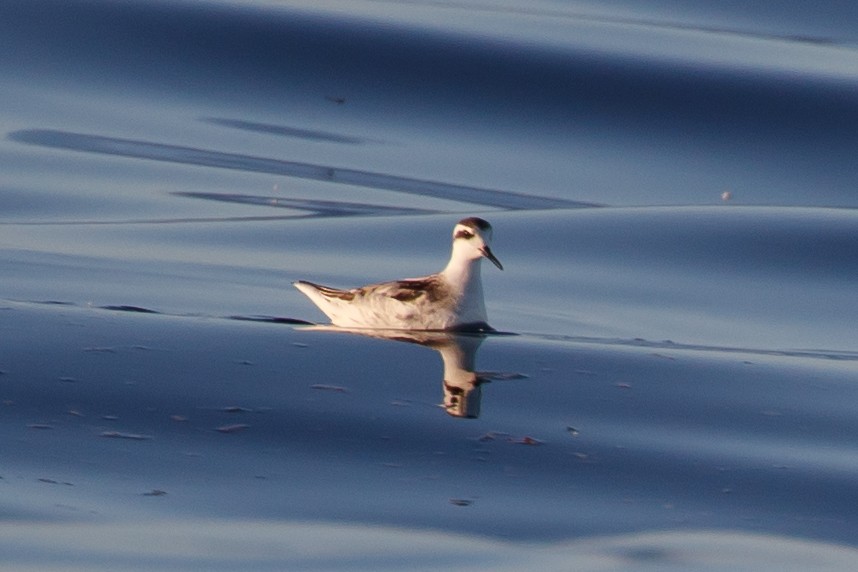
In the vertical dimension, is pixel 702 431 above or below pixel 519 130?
below

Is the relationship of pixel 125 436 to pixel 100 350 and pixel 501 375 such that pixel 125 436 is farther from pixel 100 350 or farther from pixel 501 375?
pixel 501 375

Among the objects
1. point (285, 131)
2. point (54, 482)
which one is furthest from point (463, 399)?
point (285, 131)

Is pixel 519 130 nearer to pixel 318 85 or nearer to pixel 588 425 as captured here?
pixel 318 85

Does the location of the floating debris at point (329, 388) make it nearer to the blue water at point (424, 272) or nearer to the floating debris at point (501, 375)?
the blue water at point (424, 272)

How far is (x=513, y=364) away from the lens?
29.8ft

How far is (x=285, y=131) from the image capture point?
1584 centimetres

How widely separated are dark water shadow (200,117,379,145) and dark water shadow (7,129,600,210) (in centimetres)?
77

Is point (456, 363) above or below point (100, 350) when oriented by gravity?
above

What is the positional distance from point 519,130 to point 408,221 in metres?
3.26

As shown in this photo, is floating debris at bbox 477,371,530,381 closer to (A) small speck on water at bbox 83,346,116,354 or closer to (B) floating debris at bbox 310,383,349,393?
(B) floating debris at bbox 310,383,349,393

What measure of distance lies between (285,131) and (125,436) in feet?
28.0

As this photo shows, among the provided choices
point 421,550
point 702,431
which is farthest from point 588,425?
point 421,550

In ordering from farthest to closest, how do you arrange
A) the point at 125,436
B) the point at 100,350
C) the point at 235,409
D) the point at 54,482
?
the point at 100,350
the point at 235,409
the point at 125,436
the point at 54,482

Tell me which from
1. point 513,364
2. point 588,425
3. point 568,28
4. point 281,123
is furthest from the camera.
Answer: point 568,28
